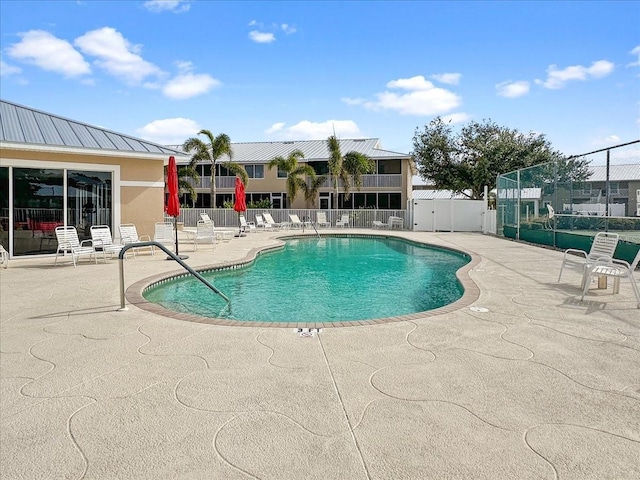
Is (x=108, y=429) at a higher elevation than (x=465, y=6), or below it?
below

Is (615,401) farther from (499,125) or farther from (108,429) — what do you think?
(499,125)

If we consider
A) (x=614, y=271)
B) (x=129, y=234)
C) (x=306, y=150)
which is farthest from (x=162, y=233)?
(x=306, y=150)

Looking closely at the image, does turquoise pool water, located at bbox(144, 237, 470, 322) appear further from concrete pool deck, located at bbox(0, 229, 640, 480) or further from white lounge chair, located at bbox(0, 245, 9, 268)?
white lounge chair, located at bbox(0, 245, 9, 268)

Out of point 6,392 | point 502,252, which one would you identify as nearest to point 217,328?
point 6,392

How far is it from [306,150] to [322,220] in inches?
435

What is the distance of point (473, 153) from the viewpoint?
33750mm

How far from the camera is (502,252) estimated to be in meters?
14.3

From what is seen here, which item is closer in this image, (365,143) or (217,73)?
(217,73)

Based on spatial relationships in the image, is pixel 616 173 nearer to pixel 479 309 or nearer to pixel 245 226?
pixel 479 309

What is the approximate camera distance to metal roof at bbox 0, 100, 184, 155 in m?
11.7

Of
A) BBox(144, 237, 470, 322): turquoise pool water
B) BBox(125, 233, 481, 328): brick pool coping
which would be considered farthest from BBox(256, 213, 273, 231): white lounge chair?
BBox(125, 233, 481, 328): brick pool coping

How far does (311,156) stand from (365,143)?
4664 mm

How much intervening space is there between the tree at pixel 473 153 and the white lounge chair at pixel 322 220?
10362 mm

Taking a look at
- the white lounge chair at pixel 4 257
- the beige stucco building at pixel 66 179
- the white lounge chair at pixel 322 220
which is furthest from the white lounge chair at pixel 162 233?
the white lounge chair at pixel 322 220
